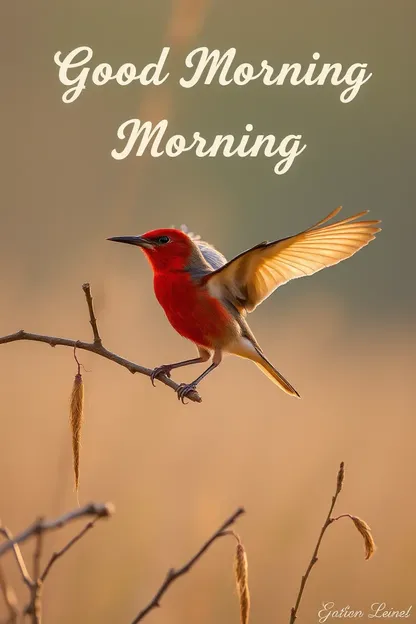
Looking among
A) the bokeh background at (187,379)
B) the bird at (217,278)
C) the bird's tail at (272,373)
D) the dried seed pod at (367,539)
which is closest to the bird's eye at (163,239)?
the bird at (217,278)

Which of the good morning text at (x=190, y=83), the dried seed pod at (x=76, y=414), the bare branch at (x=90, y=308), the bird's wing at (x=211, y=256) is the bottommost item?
the dried seed pod at (x=76, y=414)

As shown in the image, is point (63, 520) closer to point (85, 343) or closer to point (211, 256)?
point (85, 343)

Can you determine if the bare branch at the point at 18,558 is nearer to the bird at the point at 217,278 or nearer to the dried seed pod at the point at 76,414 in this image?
the dried seed pod at the point at 76,414

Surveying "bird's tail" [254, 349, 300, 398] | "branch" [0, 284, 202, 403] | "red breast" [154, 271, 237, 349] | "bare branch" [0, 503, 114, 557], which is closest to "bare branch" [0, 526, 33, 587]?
"bare branch" [0, 503, 114, 557]

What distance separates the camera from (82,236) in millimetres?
5266

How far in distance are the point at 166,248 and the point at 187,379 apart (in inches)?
63.9

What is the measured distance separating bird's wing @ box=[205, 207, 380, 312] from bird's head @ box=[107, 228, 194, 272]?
0.39 feet

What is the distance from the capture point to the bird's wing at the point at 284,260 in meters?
2.65

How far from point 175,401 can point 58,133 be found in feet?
11.7

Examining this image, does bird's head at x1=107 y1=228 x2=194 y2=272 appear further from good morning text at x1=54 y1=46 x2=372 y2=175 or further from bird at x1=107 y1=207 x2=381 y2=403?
good morning text at x1=54 y1=46 x2=372 y2=175

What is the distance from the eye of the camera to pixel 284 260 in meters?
2.94

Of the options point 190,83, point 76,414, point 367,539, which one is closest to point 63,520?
point 76,414

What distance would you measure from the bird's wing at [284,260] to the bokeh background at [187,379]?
1.43ft


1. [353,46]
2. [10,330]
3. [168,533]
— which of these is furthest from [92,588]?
[353,46]
